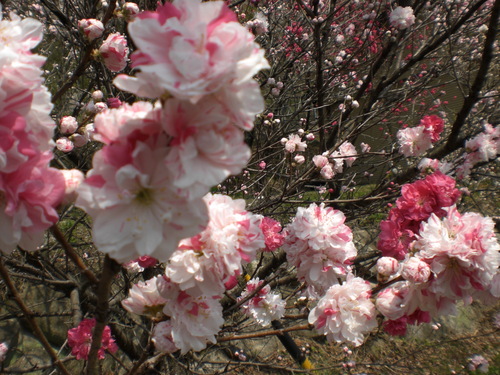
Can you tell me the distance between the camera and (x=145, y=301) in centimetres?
116

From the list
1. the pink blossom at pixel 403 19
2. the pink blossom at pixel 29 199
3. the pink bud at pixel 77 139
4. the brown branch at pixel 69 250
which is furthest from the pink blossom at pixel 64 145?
the pink blossom at pixel 403 19

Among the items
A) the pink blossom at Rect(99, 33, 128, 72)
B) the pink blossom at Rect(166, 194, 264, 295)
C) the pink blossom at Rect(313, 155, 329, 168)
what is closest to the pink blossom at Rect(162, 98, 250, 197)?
the pink blossom at Rect(166, 194, 264, 295)

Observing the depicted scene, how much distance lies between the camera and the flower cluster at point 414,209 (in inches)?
58.8

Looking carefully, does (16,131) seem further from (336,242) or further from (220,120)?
(336,242)

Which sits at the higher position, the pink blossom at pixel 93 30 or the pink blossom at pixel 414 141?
the pink blossom at pixel 93 30

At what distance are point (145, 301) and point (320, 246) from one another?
2.60 feet

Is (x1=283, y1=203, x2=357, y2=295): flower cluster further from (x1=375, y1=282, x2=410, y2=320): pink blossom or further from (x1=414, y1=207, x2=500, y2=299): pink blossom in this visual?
(x1=414, y1=207, x2=500, y2=299): pink blossom

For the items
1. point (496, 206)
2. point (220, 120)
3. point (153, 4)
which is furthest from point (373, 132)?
point (220, 120)

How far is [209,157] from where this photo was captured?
0.54 metres

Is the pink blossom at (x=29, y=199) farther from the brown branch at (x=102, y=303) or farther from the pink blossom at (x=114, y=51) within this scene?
the pink blossom at (x=114, y=51)

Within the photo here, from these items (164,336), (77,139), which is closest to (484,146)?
(164,336)

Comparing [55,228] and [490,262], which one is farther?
[490,262]

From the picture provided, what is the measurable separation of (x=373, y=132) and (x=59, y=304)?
9318 millimetres

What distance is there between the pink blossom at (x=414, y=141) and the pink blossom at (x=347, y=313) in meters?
1.90
